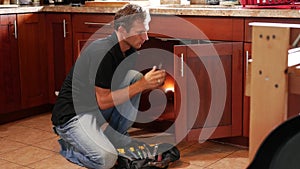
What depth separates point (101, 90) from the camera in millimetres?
2492

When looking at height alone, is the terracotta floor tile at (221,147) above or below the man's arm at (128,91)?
below

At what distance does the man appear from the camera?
251 centimetres

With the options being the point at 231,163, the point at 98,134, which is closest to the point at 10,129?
the point at 98,134

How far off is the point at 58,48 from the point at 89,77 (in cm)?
113

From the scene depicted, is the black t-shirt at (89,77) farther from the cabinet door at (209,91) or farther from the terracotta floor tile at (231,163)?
the terracotta floor tile at (231,163)

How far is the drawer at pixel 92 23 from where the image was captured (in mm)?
3223

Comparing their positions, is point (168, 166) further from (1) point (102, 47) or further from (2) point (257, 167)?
(2) point (257, 167)

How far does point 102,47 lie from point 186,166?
79 cm

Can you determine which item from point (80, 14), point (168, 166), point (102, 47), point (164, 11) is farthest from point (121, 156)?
point (80, 14)

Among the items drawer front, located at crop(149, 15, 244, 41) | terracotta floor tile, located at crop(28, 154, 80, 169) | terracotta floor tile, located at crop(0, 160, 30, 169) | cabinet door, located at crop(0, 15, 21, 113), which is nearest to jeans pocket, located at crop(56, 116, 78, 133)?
terracotta floor tile, located at crop(28, 154, 80, 169)

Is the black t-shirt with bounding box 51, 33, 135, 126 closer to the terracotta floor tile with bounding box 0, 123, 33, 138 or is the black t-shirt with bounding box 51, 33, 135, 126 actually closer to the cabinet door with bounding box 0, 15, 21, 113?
the terracotta floor tile with bounding box 0, 123, 33, 138

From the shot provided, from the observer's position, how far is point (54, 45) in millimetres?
3627

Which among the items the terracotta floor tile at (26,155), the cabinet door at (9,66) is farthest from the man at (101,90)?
the cabinet door at (9,66)

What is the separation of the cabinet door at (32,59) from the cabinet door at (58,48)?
42 mm
